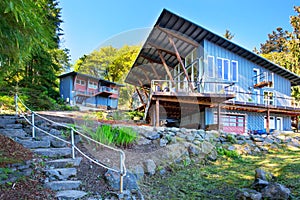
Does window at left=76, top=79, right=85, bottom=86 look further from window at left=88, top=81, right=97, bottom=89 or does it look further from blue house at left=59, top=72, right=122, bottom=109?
window at left=88, top=81, right=97, bottom=89

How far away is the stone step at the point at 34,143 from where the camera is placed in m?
4.43

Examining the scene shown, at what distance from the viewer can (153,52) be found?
15.0 meters

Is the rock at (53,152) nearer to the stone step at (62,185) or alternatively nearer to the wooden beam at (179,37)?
the stone step at (62,185)

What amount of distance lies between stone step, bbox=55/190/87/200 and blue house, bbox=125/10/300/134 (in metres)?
7.30

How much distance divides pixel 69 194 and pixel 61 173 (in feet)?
1.87

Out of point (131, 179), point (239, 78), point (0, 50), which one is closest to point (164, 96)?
point (239, 78)

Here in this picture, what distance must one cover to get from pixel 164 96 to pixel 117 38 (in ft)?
12.0

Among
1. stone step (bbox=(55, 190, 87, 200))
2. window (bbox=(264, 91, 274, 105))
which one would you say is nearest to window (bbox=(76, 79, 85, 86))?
window (bbox=(264, 91, 274, 105))

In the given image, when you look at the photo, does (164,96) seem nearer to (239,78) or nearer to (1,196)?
(239,78)

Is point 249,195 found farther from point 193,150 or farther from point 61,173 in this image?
point 61,173

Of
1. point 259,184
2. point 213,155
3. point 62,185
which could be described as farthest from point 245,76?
point 62,185

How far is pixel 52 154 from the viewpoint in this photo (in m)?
4.20

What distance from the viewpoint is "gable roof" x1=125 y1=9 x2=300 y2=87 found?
11.2 meters

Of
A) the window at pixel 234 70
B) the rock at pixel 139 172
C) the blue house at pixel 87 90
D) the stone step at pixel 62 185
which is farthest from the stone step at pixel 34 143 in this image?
the blue house at pixel 87 90
